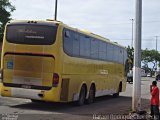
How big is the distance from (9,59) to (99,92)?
6937mm

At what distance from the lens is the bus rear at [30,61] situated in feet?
55.2

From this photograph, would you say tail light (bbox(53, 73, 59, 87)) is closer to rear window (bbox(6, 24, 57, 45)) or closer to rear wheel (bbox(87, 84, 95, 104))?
rear window (bbox(6, 24, 57, 45))

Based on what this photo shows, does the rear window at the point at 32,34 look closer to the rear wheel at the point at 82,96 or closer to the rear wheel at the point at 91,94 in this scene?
the rear wheel at the point at 82,96

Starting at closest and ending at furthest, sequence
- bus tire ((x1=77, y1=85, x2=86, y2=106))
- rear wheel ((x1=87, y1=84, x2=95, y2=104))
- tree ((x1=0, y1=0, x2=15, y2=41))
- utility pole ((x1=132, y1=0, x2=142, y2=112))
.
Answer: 1. utility pole ((x1=132, y1=0, x2=142, y2=112))
2. bus tire ((x1=77, y1=85, x2=86, y2=106))
3. rear wheel ((x1=87, y1=84, x2=95, y2=104))
4. tree ((x1=0, y1=0, x2=15, y2=41))

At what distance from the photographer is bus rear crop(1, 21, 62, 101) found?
16.8m

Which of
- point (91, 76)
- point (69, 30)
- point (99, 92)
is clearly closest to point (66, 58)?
point (69, 30)

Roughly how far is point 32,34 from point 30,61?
112cm

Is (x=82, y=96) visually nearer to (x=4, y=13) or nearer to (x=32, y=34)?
(x=32, y=34)

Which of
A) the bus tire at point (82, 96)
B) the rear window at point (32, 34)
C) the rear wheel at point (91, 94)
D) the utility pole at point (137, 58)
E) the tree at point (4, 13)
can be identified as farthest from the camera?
the tree at point (4, 13)

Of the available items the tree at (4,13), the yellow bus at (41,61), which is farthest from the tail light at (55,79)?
the tree at (4,13)

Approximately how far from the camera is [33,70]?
16953 millimetres

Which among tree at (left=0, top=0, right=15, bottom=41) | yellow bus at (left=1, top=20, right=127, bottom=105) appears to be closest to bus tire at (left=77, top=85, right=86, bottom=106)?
yellow bus at (left=1, top=20, right=127, bottom=105)

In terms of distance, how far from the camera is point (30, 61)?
17.0 meters

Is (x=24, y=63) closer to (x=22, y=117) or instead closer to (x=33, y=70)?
(x=33, y=70)
